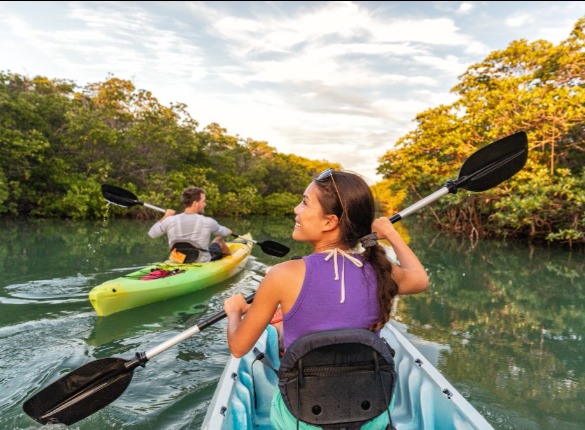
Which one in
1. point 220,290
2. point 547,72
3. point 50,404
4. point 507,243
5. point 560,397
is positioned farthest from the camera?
point 507,243

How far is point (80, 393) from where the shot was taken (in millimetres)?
2061

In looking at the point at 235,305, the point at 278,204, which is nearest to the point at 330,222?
the point at 235,305

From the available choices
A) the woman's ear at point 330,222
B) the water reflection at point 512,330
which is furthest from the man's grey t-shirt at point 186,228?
the woman's ear at point 330,222

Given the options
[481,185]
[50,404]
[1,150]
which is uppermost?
[1,150]

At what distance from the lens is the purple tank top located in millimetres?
1192

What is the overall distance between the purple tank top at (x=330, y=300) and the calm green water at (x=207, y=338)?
1.57 meters

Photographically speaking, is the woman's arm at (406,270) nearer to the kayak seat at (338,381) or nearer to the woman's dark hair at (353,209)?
the woman's dark hair at (353,209)

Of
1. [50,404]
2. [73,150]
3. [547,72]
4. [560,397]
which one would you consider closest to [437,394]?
[560,397]

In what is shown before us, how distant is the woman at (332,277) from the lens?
1.20 metres

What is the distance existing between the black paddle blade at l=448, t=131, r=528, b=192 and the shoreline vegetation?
8.29 meters

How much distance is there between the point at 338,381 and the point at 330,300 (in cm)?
27

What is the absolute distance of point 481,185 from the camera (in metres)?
2.49

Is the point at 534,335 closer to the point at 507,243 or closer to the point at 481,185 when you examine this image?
the point at 481,185

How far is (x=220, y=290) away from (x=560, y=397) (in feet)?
12.9
